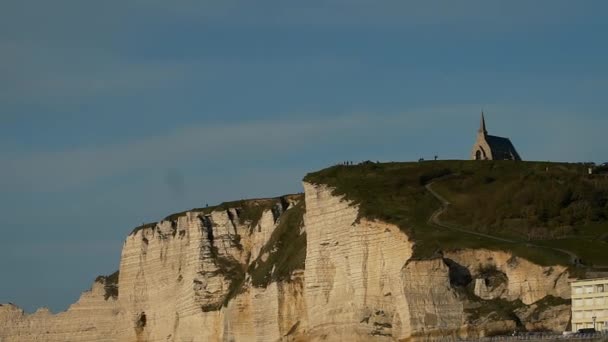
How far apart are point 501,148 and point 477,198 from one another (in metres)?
27.7

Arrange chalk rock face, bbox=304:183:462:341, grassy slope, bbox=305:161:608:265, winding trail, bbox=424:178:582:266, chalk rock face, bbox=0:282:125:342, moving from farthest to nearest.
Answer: chalk rock face, bbox=0:282:125:342 < grassy slope, bbox=305:161:608:265 < chalk rock face, bbox=304:183:462:341 < winding trail, bbox=424:178:582:266

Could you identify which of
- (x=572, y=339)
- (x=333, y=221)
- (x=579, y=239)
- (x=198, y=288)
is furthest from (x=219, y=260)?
(x=572, y=339)

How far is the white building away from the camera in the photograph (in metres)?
85.2

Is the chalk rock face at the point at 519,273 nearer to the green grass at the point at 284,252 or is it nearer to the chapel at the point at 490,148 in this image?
the green grass at the point at 284,252

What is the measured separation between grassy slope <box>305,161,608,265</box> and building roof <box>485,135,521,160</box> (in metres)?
13.4

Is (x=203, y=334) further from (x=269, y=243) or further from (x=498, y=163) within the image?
(x=498, y=163)

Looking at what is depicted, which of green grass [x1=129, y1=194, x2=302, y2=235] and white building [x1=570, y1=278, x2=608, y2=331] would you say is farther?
green grass [x1=129, y1=194, x2=302, y2=235]

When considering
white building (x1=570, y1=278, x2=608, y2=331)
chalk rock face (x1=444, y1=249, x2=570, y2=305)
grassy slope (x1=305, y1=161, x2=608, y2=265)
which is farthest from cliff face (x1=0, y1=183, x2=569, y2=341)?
white building (x1=570, y1=278, x2=608, y2=331)

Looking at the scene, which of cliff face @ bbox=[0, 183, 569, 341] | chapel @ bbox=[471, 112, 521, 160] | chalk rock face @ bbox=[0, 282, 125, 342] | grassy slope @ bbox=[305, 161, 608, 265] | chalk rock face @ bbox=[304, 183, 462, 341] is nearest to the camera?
cliff face @ bbox=[0, 183, 569, 341]

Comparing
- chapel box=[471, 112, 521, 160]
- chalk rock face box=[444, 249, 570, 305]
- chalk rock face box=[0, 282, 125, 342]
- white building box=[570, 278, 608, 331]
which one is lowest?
white building box=[570, 278, 608, 331]

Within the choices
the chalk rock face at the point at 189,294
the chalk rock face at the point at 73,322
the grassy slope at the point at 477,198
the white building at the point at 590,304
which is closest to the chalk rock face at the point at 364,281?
the grassy slope at the point at 477,198

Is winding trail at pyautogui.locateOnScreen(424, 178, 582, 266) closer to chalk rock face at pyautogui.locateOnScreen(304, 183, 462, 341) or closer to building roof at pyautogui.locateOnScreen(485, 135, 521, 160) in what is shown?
chalk rock face at pyautogui.locateOnScreen(304, 183, 462, 341)

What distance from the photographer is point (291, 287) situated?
11531 centimetres

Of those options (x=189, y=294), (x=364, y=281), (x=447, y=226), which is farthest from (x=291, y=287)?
(x=189, y=294)
